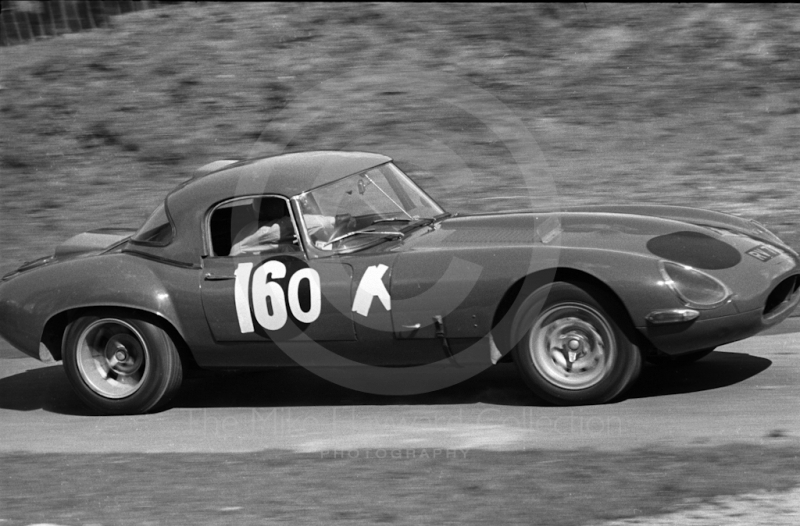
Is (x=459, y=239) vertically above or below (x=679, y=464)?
above

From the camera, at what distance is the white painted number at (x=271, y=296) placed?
19.0 ft

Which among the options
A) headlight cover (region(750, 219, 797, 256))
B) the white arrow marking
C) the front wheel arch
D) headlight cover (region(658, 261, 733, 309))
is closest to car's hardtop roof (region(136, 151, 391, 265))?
the white arrow marking

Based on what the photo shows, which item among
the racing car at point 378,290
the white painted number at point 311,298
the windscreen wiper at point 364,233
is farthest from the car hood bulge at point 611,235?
the white painted number at point 311,298

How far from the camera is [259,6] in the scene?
1475 cm

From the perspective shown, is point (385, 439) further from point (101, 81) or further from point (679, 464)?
point (101, 81)

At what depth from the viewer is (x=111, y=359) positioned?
6.41 metres

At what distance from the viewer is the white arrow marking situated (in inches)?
223

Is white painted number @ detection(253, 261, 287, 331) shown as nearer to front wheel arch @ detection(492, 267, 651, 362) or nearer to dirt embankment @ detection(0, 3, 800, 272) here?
front wheel arch @ detection(492, 267, 651, 362)

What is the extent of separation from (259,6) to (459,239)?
979 centimetres

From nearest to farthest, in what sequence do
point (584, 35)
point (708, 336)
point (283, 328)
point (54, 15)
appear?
point (708, 336), point (283, 328), point (584, 35), point (54, 15)

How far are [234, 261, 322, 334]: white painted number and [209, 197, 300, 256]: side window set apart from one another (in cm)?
18

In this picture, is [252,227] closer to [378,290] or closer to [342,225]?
[342,225]

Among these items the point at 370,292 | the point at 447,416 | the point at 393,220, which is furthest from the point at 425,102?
the point at 447,416

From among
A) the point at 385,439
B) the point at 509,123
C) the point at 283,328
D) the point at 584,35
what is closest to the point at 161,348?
the point at 283,328
